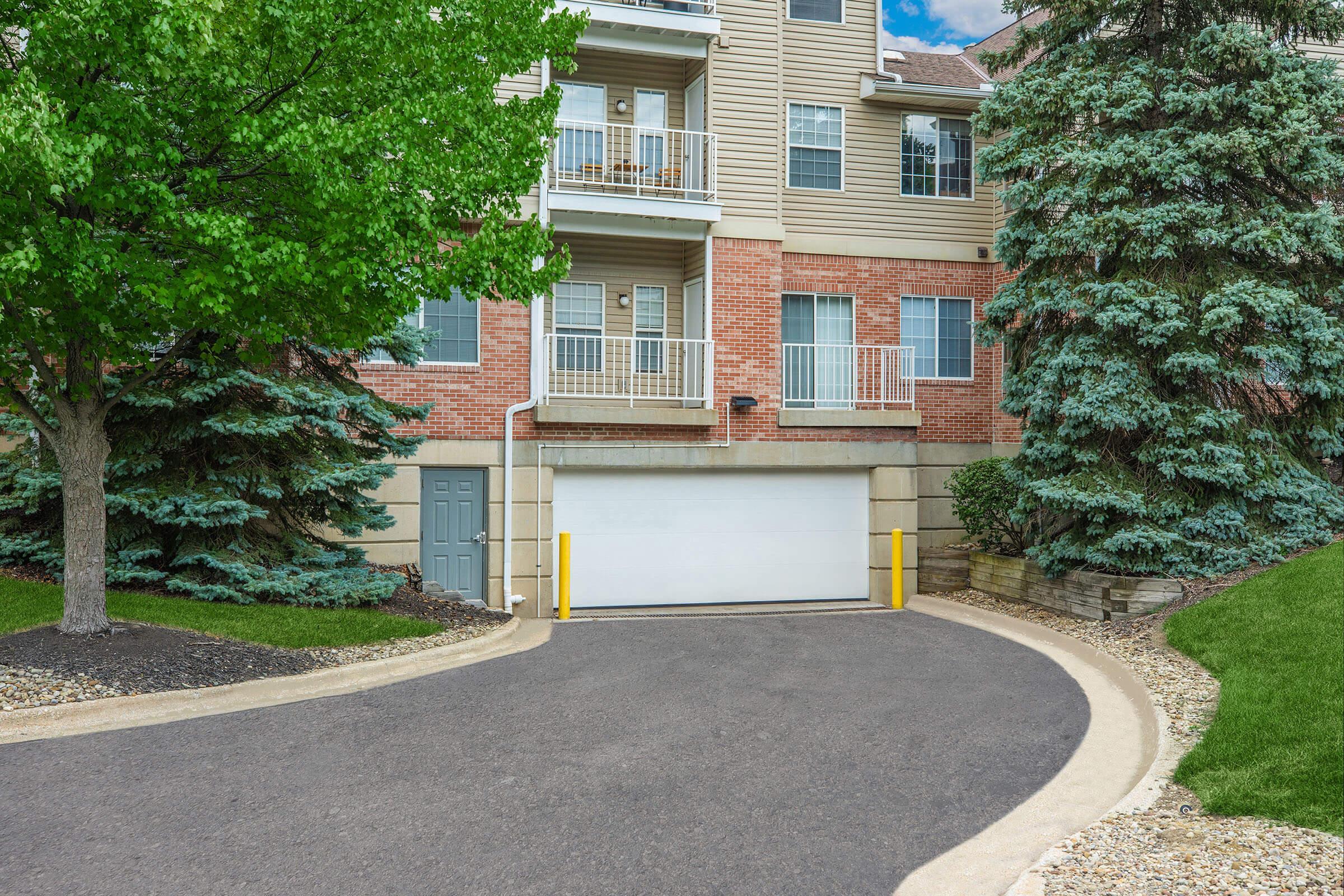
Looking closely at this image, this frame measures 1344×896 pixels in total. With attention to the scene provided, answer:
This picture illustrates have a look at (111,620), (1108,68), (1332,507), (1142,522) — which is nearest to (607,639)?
(111,620)

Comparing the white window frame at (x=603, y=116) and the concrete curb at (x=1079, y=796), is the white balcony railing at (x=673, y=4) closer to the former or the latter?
the white window frame at (x=603, y=116)

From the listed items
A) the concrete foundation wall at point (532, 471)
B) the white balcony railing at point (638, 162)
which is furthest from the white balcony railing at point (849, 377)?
the white balcony railing at point (638, 162)

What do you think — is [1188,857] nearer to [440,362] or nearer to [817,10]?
[440,362]

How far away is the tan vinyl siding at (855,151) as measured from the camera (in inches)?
699

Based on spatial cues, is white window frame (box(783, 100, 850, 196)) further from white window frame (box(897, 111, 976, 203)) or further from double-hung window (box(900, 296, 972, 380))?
double-hung window (box(900, 296, 972, 380))

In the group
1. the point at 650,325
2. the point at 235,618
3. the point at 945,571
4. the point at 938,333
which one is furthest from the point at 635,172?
the point at 235,618

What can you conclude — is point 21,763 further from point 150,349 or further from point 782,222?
point 782,222

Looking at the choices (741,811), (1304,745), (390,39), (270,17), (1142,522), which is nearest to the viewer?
(741,811)

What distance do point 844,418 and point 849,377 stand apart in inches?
45.9

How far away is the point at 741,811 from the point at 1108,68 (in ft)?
39.1

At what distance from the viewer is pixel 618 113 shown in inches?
680

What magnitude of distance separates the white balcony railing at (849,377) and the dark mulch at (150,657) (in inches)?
388

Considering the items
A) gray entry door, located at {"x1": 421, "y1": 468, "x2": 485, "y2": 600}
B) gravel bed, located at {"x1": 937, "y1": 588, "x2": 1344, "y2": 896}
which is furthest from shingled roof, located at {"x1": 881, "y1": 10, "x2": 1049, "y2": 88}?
gravel bed, located at {"x1": 937, "y1": 588, "x2": 1344, "y2": 896}

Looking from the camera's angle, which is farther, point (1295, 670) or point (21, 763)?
point (1295, 670)
